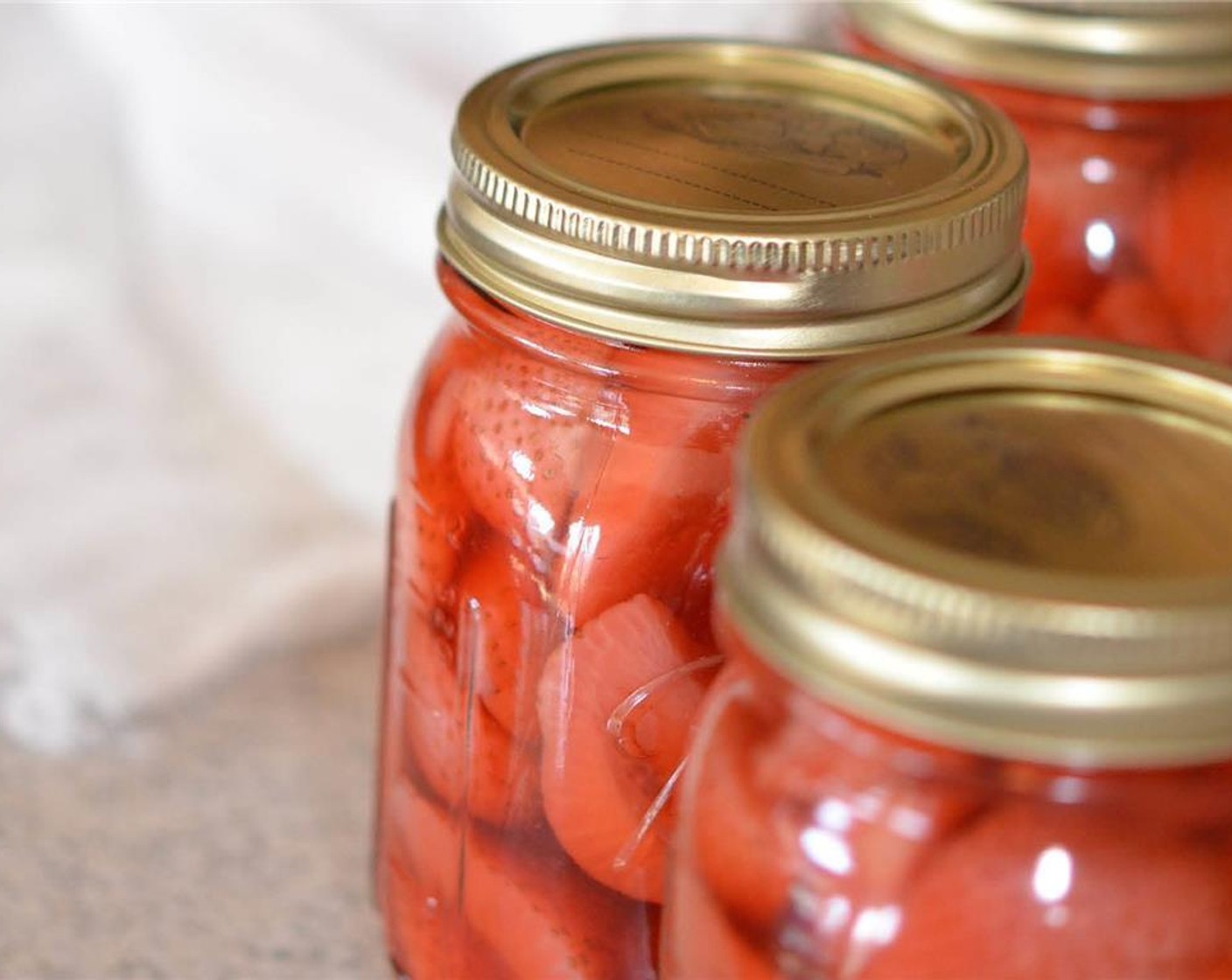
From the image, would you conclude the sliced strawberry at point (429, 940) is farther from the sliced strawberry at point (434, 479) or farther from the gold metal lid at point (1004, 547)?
the gold metal lid at point (1004, 547)

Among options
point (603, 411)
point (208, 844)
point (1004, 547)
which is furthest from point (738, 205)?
point (208, 844)

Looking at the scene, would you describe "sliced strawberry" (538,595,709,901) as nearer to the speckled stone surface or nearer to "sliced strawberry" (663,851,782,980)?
"sliced strawberry" (663,851,782,980)

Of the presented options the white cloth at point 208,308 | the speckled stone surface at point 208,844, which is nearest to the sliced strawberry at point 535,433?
the speckled stone surface at point 208,844

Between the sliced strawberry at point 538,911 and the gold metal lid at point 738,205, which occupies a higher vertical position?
the gold metal lid at point 738,205

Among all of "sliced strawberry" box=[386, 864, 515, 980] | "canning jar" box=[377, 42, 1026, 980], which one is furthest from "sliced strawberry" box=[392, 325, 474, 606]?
"sliced strawberry" box=[386, 864, 515, 980]

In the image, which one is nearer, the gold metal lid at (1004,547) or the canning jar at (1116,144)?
the gold metal lid at (1004,547)

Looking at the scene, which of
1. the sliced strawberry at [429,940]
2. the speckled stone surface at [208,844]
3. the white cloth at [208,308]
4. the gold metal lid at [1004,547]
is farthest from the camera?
the white cloth at [208,308]

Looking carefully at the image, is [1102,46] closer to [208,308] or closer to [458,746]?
[458,746]
